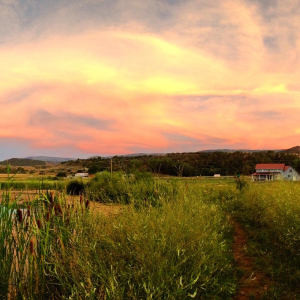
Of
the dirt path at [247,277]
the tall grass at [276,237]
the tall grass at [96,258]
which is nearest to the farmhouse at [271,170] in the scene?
the tall grass at [276,237]

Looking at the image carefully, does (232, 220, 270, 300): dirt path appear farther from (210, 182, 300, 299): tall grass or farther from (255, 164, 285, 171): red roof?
(255, 164, 285, 171): red roof

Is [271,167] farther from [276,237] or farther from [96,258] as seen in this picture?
[96,258]

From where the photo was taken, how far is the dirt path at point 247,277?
20.4 feet

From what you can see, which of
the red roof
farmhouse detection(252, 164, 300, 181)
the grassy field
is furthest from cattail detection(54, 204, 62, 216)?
the red roof

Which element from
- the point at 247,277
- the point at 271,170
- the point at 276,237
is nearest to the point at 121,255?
the point at 247,277

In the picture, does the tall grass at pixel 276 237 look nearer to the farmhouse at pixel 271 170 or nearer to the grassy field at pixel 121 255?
the grassy field at pixel 121 255

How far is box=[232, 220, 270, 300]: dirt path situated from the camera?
6.23m

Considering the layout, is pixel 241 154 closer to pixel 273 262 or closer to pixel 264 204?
pixel 264 204

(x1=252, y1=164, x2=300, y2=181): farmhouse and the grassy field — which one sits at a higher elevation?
the grassy field

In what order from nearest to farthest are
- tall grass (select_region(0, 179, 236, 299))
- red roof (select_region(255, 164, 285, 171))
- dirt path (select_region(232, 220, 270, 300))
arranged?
tall grass (select_region(0, 179, 236, 299)) → dirt path (select_region(232, 220, 270, 300)) → red roof (select_region(255, 164, 285, 171))

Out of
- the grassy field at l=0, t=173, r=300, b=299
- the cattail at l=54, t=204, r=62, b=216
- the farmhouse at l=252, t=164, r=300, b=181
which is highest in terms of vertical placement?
the cattail at l=54, t=204, r=62, b=216

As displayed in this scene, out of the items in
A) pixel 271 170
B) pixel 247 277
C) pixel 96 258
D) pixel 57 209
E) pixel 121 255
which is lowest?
pixel 247 277

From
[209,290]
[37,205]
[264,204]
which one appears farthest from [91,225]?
[264,204]

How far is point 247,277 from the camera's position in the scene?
7180 mm
